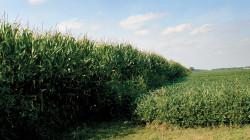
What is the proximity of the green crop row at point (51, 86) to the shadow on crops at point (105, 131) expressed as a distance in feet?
1.30

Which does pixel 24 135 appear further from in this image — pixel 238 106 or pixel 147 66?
pixel 147 66

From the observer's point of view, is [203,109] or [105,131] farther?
[105,131]

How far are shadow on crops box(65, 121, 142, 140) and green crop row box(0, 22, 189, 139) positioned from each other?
1.30 feet

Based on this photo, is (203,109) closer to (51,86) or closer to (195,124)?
(195,124)

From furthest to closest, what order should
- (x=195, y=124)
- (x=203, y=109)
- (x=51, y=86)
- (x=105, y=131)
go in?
(x=105, y=131) → (x=195, y=124) → (x=203, y=109) → (x=51, y=86)

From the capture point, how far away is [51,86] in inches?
183

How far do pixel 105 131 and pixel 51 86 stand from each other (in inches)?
74.9

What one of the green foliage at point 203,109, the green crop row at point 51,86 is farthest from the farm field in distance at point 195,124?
the green crop row at point 51,86

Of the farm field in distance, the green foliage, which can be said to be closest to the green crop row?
the farm field in distance

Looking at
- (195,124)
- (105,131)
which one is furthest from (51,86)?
(195,124)

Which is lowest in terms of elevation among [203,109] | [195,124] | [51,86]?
[195,124]

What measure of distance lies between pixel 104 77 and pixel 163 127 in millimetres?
2410

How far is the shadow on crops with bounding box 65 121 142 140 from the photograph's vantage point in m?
4.90

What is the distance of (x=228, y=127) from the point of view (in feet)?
16.4
